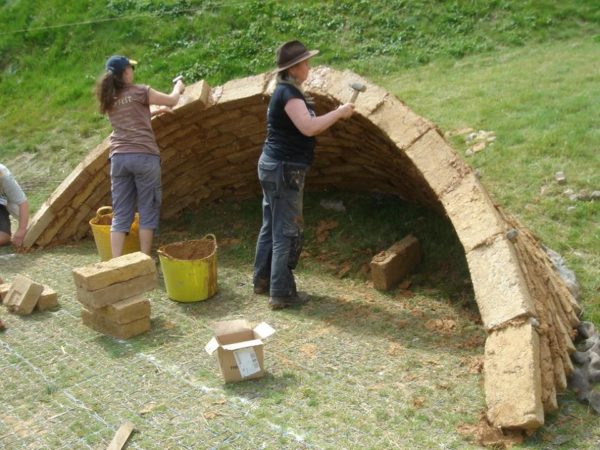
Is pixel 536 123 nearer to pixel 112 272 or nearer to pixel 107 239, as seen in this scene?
pixel 107 239

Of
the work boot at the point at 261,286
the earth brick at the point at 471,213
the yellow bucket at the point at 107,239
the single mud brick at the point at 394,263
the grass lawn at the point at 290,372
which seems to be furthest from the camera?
the yellow bucket at the point at 107,239

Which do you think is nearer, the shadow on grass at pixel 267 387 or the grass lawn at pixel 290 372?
the grass lawn at pixel 290 372

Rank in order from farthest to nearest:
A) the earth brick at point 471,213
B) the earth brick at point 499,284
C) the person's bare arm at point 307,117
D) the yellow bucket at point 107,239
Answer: the yellow bucket at point 107,239 < the person's bare arm at point 307,117 < the earth brick at point 471,213 < the earth brick at point 499,284

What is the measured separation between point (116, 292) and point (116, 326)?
8.6 inches

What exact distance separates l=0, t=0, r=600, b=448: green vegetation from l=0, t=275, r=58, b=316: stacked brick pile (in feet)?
0.35

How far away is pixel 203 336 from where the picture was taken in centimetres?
491

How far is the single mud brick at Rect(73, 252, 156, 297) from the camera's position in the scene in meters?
4.85

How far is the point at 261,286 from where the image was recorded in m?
5.64

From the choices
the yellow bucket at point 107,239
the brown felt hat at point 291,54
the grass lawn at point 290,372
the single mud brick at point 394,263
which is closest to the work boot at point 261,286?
the grass lawn at point 290,372

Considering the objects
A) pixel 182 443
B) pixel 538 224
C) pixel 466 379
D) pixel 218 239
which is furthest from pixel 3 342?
pixel 538 224

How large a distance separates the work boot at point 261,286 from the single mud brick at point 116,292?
86 centimetres

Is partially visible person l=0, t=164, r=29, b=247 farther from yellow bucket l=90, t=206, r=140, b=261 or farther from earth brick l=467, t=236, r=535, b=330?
earth brick l=467, t=236, r=535, b=330

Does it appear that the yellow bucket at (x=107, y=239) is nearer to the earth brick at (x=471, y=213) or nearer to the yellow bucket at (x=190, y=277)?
the yellow bucket at (x=190, y=277)

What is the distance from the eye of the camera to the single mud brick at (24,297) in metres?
5.34
